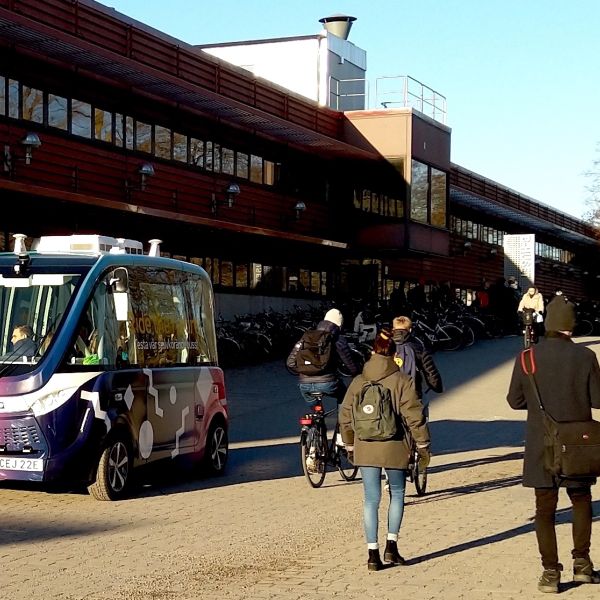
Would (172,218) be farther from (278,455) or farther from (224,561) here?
(224,561)

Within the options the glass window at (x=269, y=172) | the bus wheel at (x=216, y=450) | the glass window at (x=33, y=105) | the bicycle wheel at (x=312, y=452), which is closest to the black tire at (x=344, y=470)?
the bicycle wheel at (x=312, y=452)

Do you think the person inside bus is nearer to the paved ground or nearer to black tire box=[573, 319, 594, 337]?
the paved ground

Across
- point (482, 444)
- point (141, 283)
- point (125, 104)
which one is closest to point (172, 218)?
point (125, 104)

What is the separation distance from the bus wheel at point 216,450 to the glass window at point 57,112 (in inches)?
488

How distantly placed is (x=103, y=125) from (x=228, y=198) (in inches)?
238

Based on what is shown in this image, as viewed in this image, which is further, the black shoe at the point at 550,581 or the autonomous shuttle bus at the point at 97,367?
the autonomous shuttle bus at the point at 97,367

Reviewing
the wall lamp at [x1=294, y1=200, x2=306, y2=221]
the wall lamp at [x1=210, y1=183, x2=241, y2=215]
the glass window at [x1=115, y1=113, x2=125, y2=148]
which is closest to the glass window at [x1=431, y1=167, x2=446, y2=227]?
the wall lamp at [x1=294, y1=200, x2=306, y2=221]

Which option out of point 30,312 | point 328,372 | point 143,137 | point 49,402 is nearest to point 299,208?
point 143,137

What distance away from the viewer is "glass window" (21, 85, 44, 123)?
83.0ft

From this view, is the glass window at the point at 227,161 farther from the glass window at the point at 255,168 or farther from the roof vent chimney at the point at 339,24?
the roof vent chimney at the point at 339,24

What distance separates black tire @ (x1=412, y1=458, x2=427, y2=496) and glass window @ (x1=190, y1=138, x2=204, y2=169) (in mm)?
19753

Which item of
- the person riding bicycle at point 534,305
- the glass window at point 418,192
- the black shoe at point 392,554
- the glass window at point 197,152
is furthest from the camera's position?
the glass window at point 418,192

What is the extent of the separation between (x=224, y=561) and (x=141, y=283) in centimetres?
512

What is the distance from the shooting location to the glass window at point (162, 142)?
100 feet
